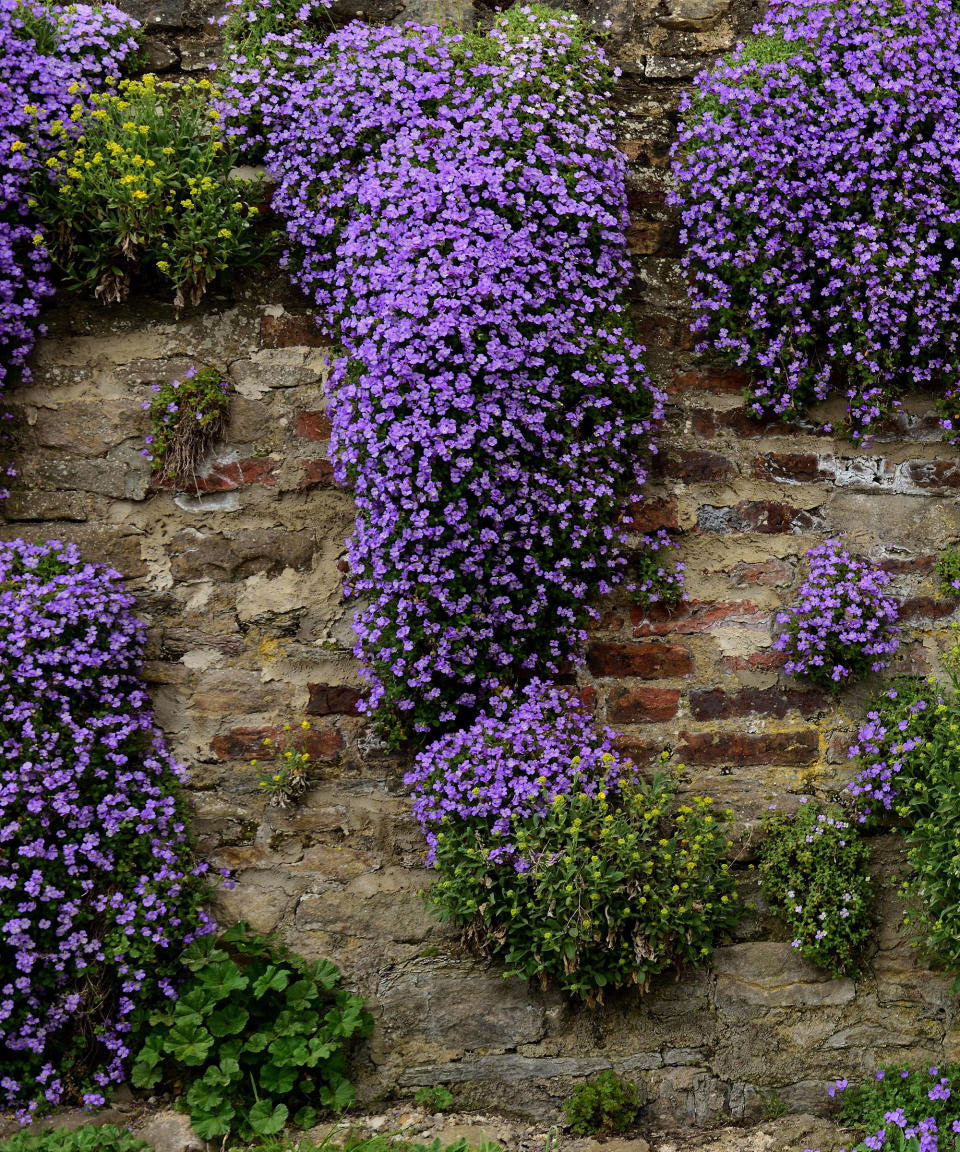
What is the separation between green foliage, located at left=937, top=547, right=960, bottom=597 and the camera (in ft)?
12.3

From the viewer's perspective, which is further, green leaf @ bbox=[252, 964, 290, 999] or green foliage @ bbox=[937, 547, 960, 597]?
green foliage @ bbox=[937, 547, 960, 597]

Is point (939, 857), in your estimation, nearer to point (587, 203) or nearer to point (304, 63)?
point (587, 203)

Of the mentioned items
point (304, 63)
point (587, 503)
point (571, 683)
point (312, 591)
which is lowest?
point (571, 683)

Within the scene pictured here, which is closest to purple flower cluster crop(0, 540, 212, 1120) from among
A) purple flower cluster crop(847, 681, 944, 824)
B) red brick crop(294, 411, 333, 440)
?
red brick crop(294, 411, 333, 440)

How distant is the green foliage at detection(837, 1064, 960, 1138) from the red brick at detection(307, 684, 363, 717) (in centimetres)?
189

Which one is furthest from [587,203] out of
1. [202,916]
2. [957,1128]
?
[957,1128]

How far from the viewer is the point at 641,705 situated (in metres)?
3.72

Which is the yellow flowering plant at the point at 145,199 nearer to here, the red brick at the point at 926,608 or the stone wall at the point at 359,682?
the stone wall at the point at 359,682

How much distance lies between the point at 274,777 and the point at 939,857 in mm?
2045

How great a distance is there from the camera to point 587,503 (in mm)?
3541

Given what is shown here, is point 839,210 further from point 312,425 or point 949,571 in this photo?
point 312,425

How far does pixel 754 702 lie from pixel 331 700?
1405 millimetres

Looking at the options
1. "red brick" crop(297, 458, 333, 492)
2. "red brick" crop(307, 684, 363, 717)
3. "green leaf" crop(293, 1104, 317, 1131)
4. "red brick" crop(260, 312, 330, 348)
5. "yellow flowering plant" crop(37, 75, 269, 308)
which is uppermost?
"yellow flowering plant" crop(37, 75, 269, 308)

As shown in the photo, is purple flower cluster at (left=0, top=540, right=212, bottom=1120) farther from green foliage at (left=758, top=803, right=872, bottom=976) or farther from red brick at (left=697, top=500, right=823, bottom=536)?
red brick at (left=697, top=500, right=823, bottom=536)
